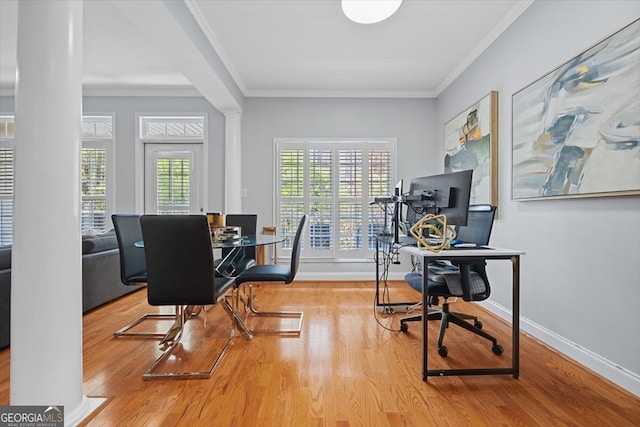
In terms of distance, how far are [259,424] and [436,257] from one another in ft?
4.04

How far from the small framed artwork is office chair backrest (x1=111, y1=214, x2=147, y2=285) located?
3103 mm

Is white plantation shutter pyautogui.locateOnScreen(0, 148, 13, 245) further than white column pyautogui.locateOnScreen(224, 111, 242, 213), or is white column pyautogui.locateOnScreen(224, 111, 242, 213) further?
white plantation shutter pyautogui.locateOnScreen(0, 148, 13, 245)

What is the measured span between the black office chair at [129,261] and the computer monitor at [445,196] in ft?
6.96

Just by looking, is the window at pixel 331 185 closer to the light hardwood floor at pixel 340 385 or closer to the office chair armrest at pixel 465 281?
the light hardwood floor at pixel 340 385

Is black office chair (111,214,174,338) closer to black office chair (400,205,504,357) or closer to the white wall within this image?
black office chair (400,205,504,357)

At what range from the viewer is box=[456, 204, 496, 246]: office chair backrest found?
7.79 ft

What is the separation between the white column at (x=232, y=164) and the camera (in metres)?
4.45

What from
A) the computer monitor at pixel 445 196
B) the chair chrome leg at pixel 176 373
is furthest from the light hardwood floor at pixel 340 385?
the computer monitor at pixel 445 196

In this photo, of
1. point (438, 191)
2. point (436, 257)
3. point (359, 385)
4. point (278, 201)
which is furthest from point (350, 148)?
point (359, 385)

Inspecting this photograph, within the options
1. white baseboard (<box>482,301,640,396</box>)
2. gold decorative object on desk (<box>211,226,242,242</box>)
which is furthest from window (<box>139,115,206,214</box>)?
white baseboard (<box>482,301,640,396</box>)

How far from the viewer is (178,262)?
199 centimetres

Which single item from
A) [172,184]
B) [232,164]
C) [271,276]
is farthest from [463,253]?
[172,184]

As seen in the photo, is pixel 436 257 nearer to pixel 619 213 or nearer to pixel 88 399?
pixel 619 213

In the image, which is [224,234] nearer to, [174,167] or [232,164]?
[232,164]
